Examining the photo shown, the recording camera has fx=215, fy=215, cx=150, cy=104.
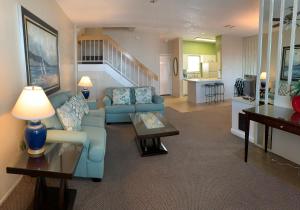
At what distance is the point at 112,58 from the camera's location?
7.43m

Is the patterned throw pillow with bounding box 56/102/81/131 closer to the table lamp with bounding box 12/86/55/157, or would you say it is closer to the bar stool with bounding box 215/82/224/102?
the table lamp with bounding box 12/86/55/157

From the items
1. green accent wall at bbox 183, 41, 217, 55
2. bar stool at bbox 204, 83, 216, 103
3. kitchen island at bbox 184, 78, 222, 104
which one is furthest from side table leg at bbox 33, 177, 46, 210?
green accent wall at bbox 183, 41, 217, 55

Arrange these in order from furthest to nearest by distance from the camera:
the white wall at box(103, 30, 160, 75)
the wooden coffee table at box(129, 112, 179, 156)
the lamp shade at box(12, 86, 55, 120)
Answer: the white wall at box(103, 30, 160, 75)
the wooden coffee table at box(129, 112, 179, 156)
the lamp shade at box(12, 86, 55, 120)

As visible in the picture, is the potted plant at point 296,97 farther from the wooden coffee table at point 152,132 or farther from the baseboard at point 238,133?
the wooden coffee table at point 152,132

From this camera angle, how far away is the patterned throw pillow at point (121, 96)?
549cm

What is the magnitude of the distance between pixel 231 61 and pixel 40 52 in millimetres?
7718

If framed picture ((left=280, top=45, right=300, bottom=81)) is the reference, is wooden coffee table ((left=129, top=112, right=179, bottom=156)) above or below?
below

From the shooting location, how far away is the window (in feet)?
34.9

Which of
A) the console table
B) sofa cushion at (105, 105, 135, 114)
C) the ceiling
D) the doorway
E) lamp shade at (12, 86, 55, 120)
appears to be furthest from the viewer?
the doorway

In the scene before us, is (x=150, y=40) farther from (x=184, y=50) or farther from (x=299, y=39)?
(x=299, y=39)

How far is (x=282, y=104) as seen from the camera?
3.18 meters

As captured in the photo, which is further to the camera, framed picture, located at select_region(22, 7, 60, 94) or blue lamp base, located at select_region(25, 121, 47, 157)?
framed picture, located at select_region(22, 7, 60, 94)

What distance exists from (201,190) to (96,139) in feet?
4.65

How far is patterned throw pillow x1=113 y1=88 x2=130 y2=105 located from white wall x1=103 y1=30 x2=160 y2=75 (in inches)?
131
